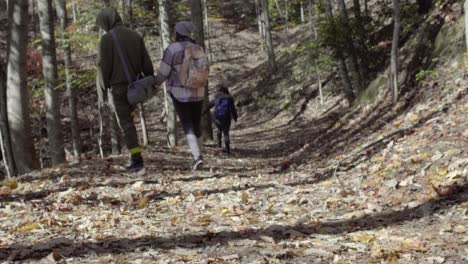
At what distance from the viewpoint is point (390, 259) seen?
11.0ft

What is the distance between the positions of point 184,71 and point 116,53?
93cm

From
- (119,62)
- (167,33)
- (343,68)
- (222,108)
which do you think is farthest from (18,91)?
(343,68)

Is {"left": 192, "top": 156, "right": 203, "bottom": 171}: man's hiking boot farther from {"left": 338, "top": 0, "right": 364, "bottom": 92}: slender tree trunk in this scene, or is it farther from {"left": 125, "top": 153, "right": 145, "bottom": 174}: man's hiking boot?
{"left": 338, "top": 0, "right": 364, "bottom": 92}: slender tree trunk

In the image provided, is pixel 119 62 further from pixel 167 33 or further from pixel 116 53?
pixel 167 33

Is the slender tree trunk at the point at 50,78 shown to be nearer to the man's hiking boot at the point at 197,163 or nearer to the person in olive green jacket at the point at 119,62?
the person in olive green jacket at the point at 119,62

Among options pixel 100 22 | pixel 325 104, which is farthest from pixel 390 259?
pixel 325 104

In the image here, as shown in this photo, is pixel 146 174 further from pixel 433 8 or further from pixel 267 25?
pixel 267 25

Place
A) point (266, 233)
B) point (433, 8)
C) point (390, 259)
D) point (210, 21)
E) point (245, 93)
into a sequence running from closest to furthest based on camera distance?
point (390, 259) → point (266, 233) → point (433, 8) → point (245, 93) → point (210, 21)

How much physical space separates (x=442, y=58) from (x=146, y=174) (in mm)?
6340

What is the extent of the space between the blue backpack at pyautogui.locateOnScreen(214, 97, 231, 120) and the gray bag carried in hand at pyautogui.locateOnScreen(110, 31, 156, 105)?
5227 mm

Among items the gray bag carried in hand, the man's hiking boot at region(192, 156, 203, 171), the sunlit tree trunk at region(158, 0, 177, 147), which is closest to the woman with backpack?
the gray bag carried in hand

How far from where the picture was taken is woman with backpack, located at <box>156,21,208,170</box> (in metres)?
6.98

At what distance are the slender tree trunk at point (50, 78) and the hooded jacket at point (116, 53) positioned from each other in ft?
15.5

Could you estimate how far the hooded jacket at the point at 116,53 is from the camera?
6.72m
